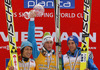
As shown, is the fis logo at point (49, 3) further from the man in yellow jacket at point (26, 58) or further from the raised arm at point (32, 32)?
the man in yellow jacket at point (26, 58)

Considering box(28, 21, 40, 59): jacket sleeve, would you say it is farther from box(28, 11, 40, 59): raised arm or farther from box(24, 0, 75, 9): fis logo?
box(24, 0, 75, 9): fis logo

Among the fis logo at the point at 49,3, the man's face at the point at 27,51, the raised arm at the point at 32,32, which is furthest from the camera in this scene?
the fis logo at the point at 49,3

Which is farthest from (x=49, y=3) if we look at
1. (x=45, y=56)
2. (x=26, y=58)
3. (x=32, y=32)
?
(x=26, y=58)

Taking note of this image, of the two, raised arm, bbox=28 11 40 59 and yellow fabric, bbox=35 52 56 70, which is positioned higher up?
raised arm, bbox=28 11 40 59

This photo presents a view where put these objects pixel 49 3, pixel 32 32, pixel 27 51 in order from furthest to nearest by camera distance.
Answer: pixel 49 3 → pixel 32 32 → pixel 27 51

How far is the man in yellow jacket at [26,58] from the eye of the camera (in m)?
3.17

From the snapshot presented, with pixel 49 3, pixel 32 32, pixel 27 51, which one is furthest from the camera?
pixel 49 3

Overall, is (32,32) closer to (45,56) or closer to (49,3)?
(45,56)

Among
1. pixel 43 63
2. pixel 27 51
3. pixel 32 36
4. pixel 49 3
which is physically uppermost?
pixel 49 3

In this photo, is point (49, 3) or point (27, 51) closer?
point (27, 51)

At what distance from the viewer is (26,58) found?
3.22 m

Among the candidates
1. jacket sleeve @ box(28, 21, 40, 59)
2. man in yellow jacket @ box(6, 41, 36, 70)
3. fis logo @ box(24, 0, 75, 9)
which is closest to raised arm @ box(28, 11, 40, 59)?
jacket sleeve @ box(28, 21, 40, 59)

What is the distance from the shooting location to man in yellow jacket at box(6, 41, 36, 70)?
3174 millimetres

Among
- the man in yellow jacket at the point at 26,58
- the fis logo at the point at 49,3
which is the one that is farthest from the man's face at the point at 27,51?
the fis logo at the point at 49,3
